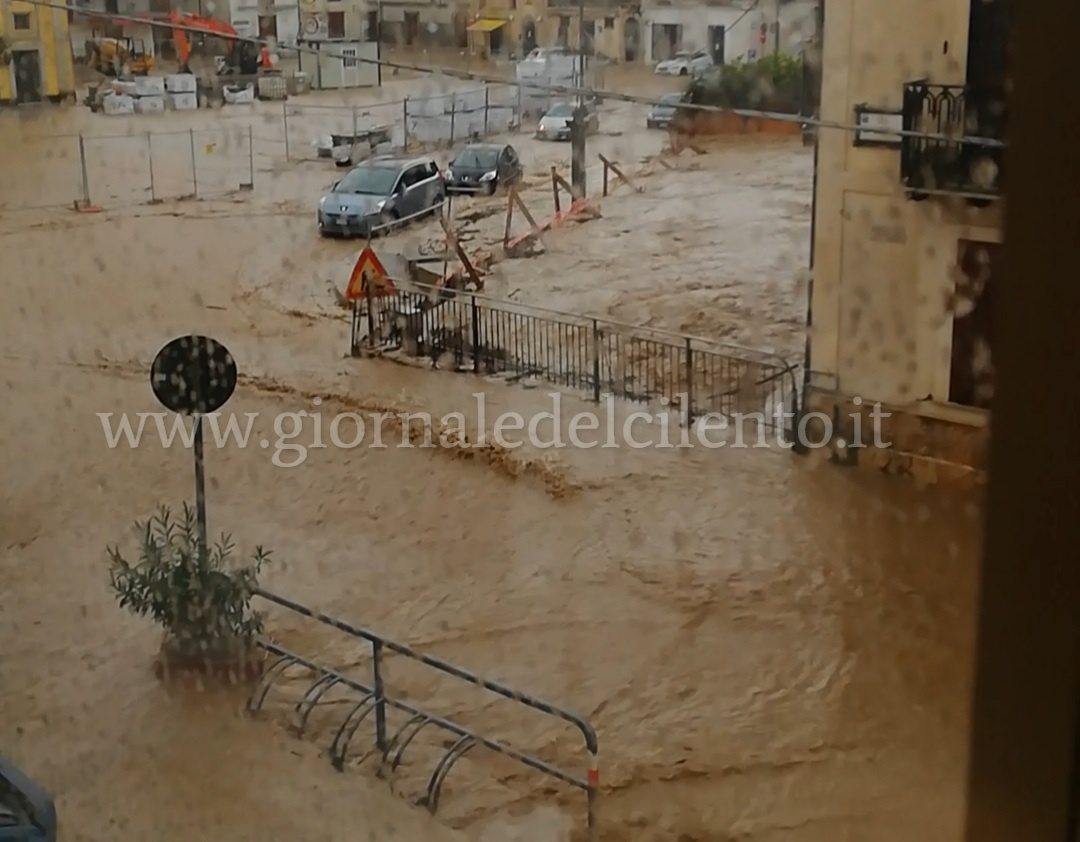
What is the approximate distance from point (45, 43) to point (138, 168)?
6.0 inches

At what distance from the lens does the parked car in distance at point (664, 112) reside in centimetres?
112

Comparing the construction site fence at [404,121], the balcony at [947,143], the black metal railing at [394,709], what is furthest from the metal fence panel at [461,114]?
the black metal railing at [394,709]

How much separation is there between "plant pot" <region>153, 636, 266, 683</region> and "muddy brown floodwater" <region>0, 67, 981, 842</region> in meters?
0.03

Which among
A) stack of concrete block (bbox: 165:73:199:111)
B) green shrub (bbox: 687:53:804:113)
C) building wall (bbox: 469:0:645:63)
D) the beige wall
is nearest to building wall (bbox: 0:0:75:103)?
stack of concrete block (bbox: 165:73:199:111)

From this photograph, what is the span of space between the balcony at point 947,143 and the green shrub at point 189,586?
0.70 metres

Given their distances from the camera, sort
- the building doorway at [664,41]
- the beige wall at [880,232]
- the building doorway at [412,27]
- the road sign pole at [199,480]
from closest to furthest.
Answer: the beige wall at [880,232], the building doorway at [664,41], the building doorway at [412,27], the road sign pole at [199,480]

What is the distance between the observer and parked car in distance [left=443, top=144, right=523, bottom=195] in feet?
4.06

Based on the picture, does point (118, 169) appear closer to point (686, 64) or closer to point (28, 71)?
point (28, 71)

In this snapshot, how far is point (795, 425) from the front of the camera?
1139mm

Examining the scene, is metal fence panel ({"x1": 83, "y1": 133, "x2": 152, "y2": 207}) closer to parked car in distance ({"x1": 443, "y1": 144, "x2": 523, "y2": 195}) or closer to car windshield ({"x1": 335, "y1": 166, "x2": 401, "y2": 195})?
car windshield ({"x1": 335, "y1": 166, "x2": 401, "y2": 195})

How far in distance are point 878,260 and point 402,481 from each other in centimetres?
51

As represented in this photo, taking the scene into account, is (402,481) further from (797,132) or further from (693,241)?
(797,132)

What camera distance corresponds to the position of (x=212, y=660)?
1.20 metres

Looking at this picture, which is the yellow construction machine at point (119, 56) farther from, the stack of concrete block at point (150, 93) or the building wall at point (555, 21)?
the building wall at point (555, 21)
